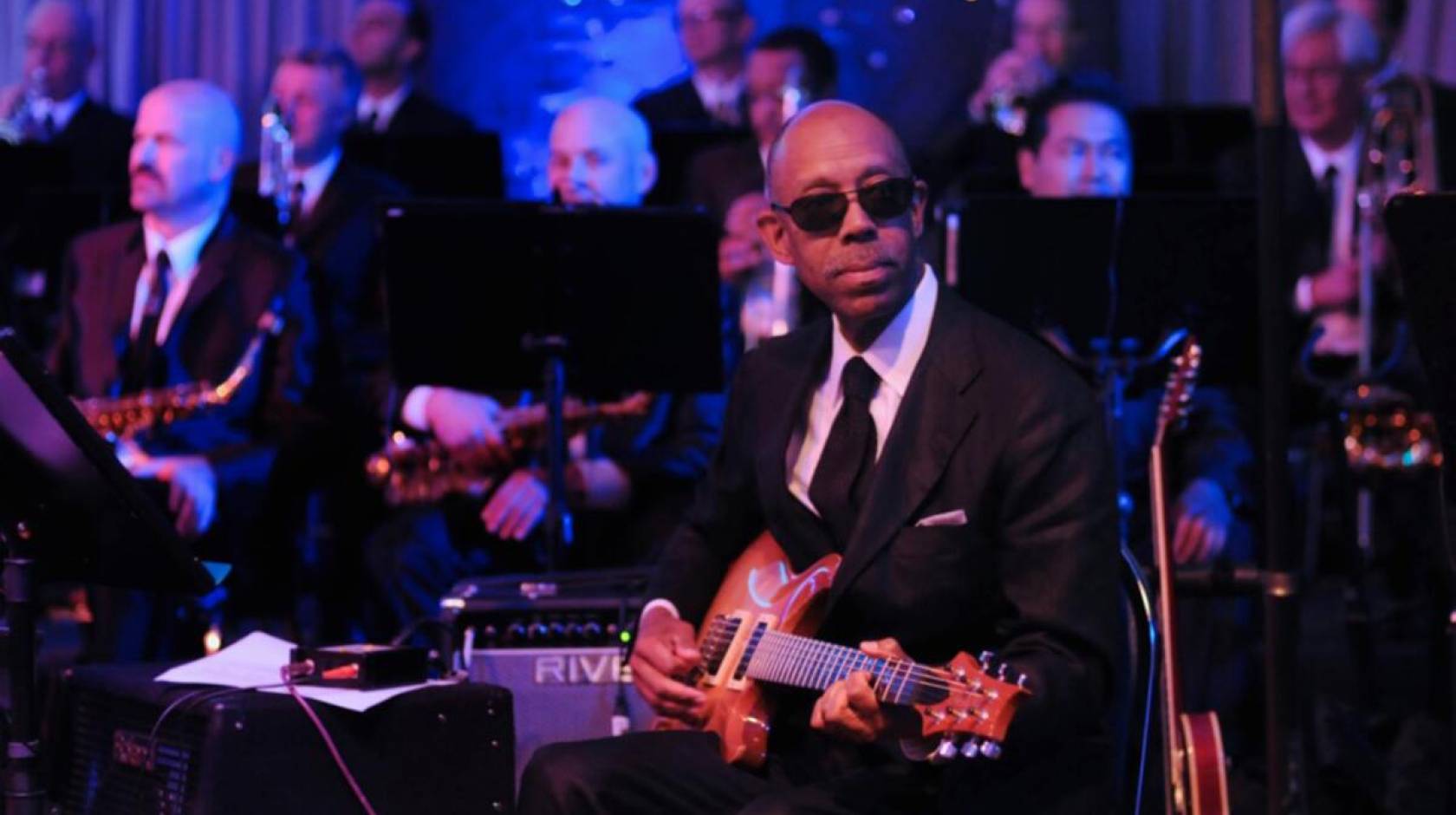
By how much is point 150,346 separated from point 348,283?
2.92 ft

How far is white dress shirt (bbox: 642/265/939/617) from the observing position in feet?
11.7

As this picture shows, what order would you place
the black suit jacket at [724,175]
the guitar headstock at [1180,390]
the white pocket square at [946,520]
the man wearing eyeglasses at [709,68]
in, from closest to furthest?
the white pocket square at [946,520]
the guitar headstock at [1180,390]
the black suit jacket at [724,175]
the man wearing eyeglasses at [709,68]

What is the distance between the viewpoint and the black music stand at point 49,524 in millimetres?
3430

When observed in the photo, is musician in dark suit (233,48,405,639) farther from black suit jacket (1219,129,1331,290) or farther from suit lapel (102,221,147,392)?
black suit jacket (1219,129,1331,290)

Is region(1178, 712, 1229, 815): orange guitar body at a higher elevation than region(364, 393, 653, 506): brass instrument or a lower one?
lower

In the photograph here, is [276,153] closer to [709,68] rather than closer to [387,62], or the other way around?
[387,62]

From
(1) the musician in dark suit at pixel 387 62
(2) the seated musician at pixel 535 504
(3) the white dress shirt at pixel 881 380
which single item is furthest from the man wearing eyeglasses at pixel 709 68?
(3) the white dress shirt at pixel 881 380

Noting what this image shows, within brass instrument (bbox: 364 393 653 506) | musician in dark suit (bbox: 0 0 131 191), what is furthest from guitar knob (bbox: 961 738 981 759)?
musician in dark suit (bbox: 0 0 131 191)

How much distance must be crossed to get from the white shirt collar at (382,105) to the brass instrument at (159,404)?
277 centimetres

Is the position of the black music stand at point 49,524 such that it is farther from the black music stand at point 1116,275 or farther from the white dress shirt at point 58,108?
the white dress shirt at point 58,108

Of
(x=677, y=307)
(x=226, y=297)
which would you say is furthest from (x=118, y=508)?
(x=226, y=297)

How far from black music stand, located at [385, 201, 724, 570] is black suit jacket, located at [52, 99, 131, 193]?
3.29 m

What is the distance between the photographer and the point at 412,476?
6.18m

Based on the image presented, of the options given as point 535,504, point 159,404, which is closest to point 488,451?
point 535,504
